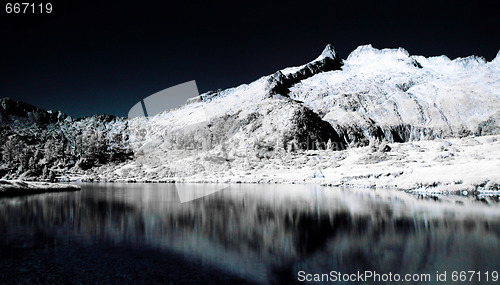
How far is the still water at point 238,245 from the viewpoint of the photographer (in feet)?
53.2

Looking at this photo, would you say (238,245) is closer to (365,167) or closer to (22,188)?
(22,188)

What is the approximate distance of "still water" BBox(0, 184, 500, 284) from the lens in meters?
16.2

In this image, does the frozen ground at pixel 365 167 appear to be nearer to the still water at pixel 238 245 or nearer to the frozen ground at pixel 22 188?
the still water at pixel 238 245

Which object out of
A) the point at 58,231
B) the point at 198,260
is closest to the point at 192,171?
the point at 58,231

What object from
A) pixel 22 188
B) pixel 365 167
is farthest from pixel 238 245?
pixel 365 167

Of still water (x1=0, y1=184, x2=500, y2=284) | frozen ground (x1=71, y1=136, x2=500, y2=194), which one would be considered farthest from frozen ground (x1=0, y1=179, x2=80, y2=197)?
frozen ground (x1=71, y1=136, x2=500, y2=194)

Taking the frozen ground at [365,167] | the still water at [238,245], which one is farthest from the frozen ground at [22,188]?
the frozen ground at [365,167]

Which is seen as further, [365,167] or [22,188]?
[365,167]

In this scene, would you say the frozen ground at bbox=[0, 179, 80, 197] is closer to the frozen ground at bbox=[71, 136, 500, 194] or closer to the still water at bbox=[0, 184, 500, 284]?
the still water at bbox=[0, 184, 500, 284]

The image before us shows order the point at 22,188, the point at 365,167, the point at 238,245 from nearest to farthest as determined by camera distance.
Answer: the point at 238,245 < the point at 22,188 < the point at 365,167

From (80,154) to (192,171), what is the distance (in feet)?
321

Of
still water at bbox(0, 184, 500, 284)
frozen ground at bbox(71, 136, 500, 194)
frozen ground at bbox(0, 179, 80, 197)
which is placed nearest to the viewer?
still water at bbox(0, 184, 500, 284)

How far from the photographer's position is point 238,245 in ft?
72.0

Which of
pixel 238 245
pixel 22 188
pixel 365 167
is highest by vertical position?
pixel 22 188
